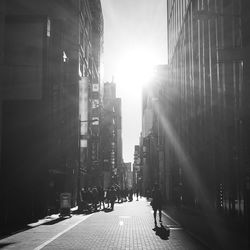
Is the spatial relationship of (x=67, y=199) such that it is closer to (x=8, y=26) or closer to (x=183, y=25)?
(x=8, y=26)

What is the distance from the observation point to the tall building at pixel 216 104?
18.8 m

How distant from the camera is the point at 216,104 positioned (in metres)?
25.6

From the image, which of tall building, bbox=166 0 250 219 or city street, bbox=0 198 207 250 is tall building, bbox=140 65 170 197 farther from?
city street, bbox=0 198 207 250

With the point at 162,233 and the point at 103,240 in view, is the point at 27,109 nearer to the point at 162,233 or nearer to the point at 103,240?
the point at 162,233

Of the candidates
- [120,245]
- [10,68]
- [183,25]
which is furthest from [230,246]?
[183,25]

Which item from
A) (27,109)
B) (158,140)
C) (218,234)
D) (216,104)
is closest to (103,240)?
(218,234)

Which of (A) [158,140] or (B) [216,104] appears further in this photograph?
(A) [158,140]

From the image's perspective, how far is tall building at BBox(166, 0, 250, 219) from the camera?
18.8 m

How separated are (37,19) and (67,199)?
518 inches

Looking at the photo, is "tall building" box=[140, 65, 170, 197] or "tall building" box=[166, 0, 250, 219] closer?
"tall building" box=[166, 0, 250, 219]

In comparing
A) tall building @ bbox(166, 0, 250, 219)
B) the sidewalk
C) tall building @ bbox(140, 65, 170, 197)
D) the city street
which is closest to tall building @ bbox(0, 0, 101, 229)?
tall building @ bbox(166, 0, 250, 219)

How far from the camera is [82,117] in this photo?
222ft

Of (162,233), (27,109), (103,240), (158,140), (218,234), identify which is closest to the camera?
(218,234)

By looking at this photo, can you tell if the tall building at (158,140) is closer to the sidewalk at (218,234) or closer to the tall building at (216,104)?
the tall building at (216,104)
